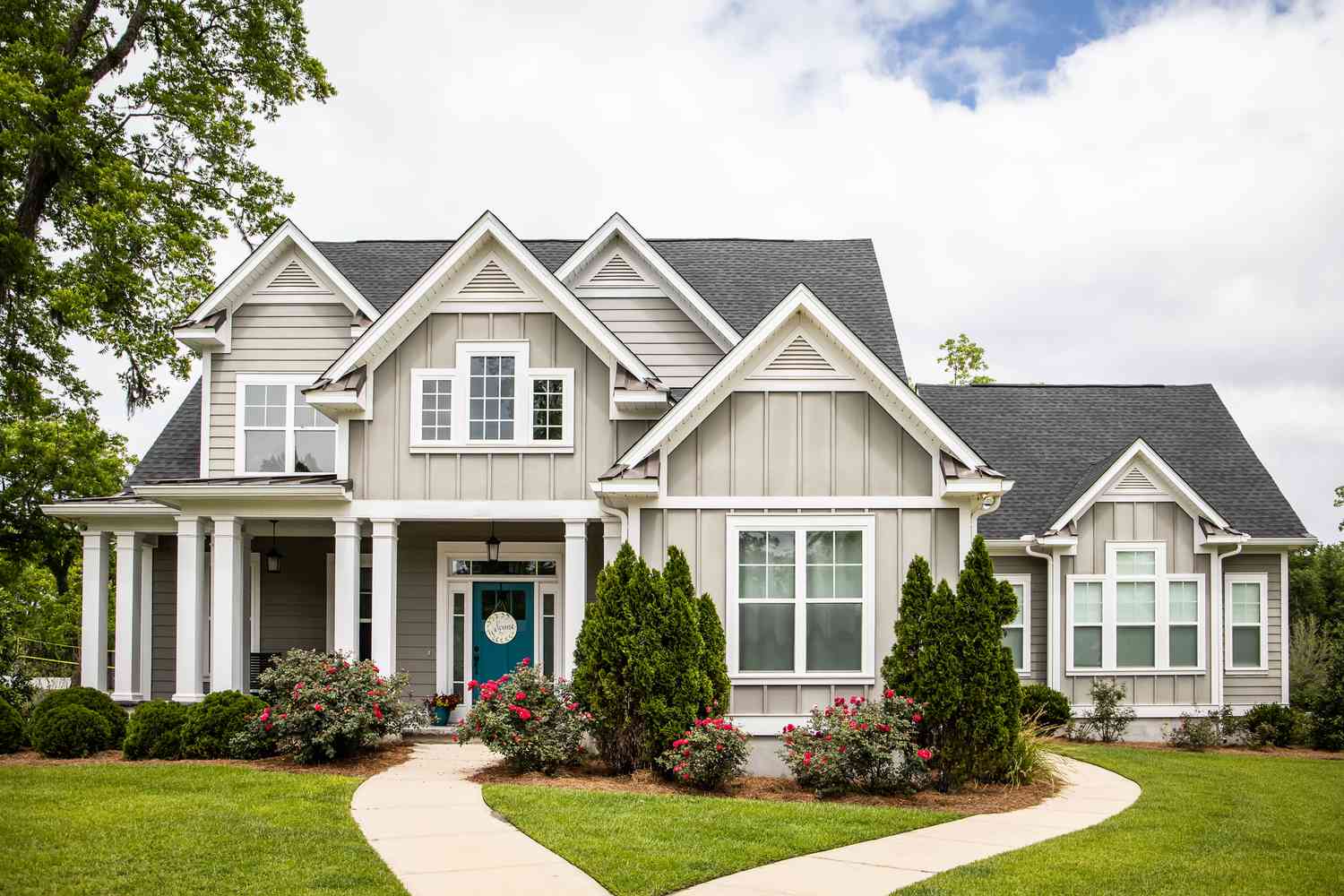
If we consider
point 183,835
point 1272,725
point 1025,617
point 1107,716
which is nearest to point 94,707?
point 183,835

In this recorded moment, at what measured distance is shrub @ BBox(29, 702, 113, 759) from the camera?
14.4 m

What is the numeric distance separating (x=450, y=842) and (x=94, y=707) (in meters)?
8.15

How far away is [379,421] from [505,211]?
15.6m

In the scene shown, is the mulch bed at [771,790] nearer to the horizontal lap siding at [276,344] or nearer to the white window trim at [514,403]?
the white window trim at [514,403]

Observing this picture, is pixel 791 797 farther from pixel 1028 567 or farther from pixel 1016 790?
pixel 1028 567

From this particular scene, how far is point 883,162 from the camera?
82.1 ft

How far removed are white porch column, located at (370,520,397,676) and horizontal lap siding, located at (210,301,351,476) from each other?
125 inches

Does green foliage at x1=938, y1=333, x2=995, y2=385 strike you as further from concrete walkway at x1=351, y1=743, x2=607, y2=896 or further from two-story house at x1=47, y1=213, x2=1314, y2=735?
concrete walkway at x1=351, y1=743, x2=607, y2=896

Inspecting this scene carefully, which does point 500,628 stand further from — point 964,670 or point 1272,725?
point 1272,725

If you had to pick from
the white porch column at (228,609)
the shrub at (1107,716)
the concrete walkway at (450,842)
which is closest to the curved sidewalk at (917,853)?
the concrete walkway at (450,842)

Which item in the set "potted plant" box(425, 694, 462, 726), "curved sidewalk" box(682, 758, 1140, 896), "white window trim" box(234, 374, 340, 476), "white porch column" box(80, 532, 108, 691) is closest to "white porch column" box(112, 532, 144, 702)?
"white porch column" box(80, 532, 108, 691)

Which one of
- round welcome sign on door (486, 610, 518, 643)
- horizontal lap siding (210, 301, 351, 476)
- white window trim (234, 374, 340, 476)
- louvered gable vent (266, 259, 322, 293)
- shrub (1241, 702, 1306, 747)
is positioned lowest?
shrub (1241, 702, 1306, 747)

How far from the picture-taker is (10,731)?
14.9 metres

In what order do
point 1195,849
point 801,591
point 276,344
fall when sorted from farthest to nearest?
point 276,344 < point 801,591 < point 1195,849
